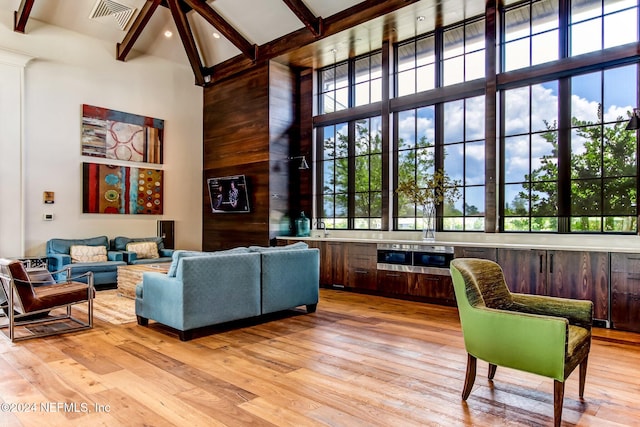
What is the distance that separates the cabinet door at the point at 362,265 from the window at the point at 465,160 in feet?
4.10

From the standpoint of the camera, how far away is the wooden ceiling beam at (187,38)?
24.0 ft

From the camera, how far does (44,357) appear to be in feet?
11.5

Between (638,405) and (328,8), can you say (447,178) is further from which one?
(638,405)

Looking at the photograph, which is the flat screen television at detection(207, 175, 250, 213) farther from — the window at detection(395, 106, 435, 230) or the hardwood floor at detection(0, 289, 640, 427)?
the hardwood floor at detection(0, 289, 640, 427)

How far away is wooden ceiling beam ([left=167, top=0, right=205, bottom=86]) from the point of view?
7.32 m

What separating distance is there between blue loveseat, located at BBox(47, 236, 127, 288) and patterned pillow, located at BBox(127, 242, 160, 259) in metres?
0.35

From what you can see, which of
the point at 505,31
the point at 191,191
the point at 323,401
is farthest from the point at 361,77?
the point at 323,401

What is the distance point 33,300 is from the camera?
4.00 metres

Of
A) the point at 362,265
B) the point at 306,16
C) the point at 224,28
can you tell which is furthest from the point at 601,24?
the point at 224,28

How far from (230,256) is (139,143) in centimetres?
507

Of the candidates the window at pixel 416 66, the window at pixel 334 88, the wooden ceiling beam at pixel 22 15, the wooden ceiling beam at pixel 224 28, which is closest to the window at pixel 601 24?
the window at pixel 416 66

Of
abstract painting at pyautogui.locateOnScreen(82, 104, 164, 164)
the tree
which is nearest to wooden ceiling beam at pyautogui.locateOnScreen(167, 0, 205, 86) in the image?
abstract painting at pyautogui.locateOnScreen(82, 104, 164, 164)

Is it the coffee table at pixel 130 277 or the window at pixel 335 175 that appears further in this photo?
the window at pixel 335 175

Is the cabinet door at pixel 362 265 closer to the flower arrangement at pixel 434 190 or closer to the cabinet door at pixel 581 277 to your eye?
the flower arrangement at pixel 434 190
